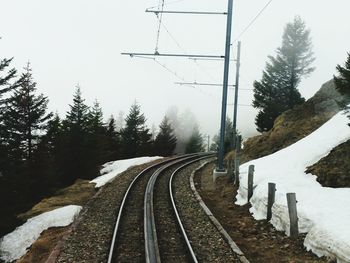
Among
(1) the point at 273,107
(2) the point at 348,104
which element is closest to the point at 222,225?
(2) the point at 348,104

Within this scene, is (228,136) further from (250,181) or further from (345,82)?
(345,82)

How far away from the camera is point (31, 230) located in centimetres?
1393

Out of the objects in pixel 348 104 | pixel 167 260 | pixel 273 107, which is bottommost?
pixel 167 260

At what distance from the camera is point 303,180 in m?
13.4

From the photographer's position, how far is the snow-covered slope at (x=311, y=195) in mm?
8906

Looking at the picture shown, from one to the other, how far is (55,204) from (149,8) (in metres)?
9.92

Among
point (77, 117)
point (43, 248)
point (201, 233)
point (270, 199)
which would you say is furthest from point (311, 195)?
point (77, 117)

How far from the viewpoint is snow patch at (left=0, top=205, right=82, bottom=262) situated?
13034mm

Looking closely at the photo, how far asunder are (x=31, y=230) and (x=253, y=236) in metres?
8.31

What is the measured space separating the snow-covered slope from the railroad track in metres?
3.10

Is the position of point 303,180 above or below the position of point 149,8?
below

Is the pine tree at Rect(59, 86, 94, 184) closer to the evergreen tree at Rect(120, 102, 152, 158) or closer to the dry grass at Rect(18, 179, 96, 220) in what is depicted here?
the dry grass at Rect(18, 179, 96, 220)

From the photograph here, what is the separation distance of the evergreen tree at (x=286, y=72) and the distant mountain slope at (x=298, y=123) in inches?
394

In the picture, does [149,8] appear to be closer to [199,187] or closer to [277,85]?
[199,187]
